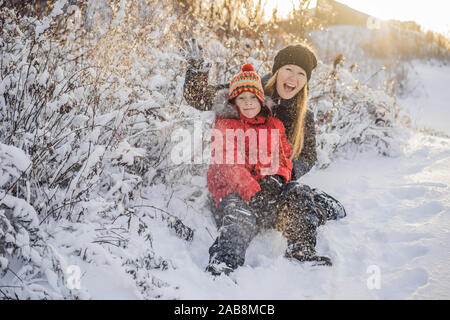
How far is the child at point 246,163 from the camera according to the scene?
5.92 feet

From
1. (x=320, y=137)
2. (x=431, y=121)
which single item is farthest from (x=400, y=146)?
(x=431, y=121)

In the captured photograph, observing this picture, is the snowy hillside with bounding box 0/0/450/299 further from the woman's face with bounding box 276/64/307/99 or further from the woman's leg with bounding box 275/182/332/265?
the woman's face with bounding box 276/64/307/99

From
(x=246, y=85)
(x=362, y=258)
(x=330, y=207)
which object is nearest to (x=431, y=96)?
(x=330, y=207)

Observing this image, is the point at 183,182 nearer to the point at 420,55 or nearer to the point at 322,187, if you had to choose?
the point at 322,187

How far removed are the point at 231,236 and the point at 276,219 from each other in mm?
510

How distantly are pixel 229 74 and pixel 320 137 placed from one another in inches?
50.3

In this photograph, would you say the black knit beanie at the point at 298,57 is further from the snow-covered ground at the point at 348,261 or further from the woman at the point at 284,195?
the snow-covered ground at the point at 348,261

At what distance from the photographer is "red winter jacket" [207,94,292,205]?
195cm

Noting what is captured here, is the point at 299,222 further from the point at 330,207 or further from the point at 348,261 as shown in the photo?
the point at 330,207

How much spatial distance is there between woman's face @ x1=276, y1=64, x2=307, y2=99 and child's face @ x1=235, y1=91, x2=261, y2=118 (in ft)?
1.15

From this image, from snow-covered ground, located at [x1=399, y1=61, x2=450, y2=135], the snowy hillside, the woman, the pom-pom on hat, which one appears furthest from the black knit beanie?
snow-covered ground, located at [x1=399, y1=61, x2=450, y2=135]

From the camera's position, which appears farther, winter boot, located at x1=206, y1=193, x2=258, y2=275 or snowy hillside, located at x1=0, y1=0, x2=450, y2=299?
winter boot, located at x1=206, y1=193, x2=258, y2=275

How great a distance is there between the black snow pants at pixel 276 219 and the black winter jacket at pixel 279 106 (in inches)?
11.6

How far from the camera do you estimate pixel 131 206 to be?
184cm
